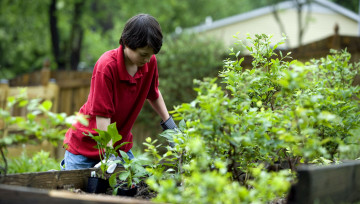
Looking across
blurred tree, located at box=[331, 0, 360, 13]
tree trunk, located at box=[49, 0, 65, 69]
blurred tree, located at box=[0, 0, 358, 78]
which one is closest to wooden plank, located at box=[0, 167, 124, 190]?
blurred tree, located at box=[0, 0, 358, 78]

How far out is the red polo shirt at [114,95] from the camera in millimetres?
2580

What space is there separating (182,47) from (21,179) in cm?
631

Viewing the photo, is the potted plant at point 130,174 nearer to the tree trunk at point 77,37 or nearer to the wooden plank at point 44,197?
the wooden plank at point 44,197

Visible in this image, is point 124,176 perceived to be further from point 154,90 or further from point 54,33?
point 54,33

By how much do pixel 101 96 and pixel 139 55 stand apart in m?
0.35

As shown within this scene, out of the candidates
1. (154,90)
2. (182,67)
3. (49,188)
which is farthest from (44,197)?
(182,67)

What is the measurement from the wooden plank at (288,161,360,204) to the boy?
1.31 m

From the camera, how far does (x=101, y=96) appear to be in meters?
2.56

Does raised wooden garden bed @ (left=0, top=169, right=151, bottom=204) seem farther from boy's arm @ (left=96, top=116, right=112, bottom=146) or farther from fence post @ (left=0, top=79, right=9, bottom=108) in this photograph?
fence post @ (left=0, top=79, right=9, bottom=108)

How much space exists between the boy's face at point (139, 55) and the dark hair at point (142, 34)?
0.03m

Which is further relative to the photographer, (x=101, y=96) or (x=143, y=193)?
(x=101, y=96)

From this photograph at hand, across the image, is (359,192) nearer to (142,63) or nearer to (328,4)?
(142,63)

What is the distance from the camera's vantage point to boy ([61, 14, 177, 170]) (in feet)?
8.45

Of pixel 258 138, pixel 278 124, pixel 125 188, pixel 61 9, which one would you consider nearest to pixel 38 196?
pixel 125 188
